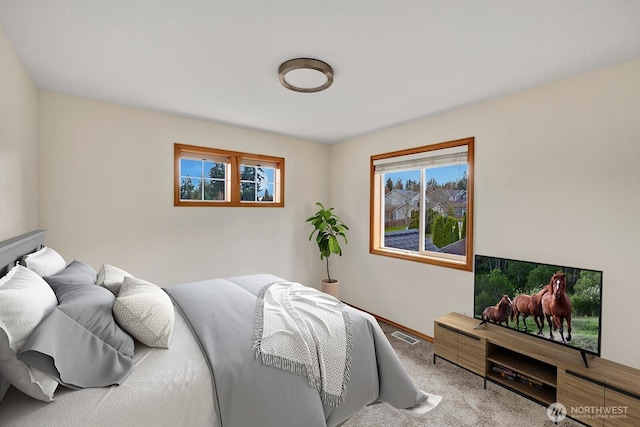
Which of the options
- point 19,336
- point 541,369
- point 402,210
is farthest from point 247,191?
point 541,369

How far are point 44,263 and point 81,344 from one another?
87 cm

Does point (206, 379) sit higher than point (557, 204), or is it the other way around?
point (557, 204)

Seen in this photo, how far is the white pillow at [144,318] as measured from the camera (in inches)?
56.3

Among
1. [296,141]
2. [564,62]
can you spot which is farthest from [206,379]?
[296,141]

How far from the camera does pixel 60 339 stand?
1109 mm

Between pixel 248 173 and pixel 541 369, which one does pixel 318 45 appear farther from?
pixel 541 369

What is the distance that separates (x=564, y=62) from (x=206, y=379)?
294 centimetres

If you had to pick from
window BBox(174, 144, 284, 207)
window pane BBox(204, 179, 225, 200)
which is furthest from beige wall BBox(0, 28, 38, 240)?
window pane BBox(204, 179, 225, 200)

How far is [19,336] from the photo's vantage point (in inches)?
41.1

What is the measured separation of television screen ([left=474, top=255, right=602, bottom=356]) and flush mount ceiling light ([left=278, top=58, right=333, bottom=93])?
2.03m

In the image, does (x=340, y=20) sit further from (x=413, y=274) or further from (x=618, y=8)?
(x=413, y=274)

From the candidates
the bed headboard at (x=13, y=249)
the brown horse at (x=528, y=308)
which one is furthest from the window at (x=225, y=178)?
the brown horse at (x=528, y=308)

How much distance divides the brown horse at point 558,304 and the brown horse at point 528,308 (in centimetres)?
4

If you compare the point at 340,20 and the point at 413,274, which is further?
the point at 413,274
